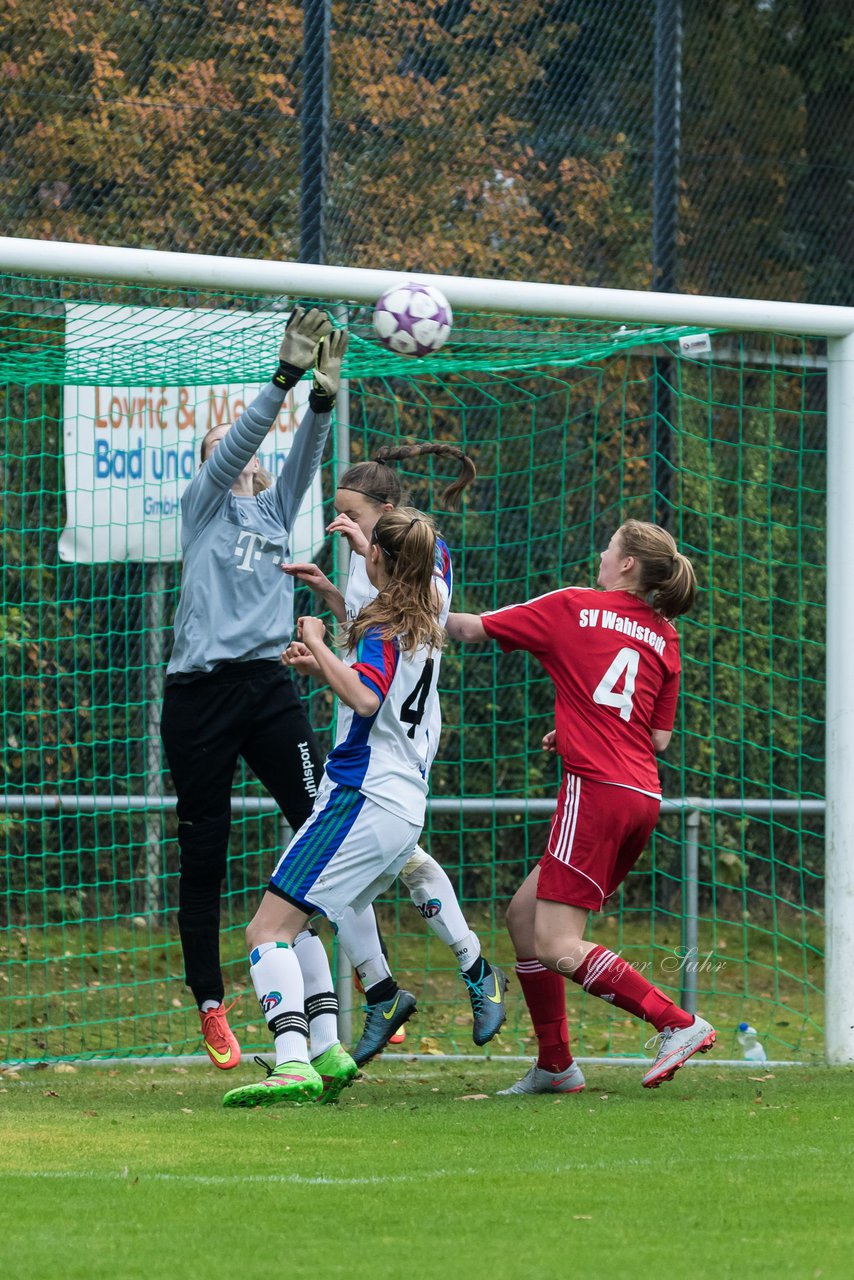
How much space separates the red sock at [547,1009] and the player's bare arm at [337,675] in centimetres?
114

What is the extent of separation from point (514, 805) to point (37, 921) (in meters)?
3.00

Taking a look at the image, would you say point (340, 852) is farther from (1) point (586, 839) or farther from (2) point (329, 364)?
(2) point (329, 364)

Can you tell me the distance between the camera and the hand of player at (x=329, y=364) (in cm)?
546

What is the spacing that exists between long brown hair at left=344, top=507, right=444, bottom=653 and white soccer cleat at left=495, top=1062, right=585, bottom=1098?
1488mm

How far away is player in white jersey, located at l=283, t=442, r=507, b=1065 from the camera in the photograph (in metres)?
5.49

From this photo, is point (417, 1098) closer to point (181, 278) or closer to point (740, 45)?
point (181, 278)

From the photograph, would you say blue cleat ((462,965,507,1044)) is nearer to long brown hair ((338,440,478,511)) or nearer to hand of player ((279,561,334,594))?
hand of player ((279,561,334,594))

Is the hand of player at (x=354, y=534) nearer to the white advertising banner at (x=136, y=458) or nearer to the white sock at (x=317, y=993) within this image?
the white sock at (x=317, y=993)

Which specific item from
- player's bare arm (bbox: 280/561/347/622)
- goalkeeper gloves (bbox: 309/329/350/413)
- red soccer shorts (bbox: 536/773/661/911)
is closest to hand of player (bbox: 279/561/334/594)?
player's bare arm (bbox: 280/561/347/622)

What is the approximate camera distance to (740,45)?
462 inches

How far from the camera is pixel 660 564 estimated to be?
209 inches

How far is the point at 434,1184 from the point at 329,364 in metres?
2.64

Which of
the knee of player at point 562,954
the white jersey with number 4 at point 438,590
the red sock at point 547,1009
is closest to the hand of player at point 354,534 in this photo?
the white jersey with number 4 at point 438,590

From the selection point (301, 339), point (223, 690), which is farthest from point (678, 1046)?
point (301, 339)
